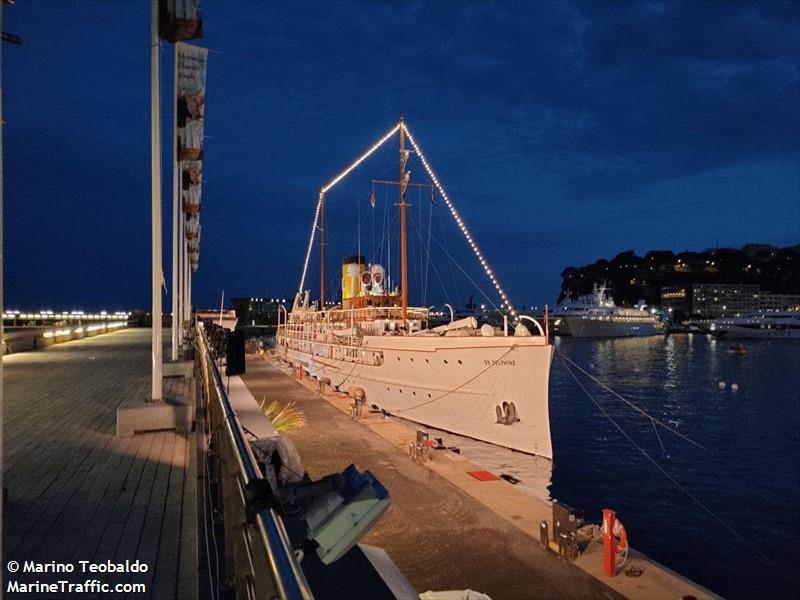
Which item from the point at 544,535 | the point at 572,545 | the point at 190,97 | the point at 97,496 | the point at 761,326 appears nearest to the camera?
the point at 97,496

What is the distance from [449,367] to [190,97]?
11756mm

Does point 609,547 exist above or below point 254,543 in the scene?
below

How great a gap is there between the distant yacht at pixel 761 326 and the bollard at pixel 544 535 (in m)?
138

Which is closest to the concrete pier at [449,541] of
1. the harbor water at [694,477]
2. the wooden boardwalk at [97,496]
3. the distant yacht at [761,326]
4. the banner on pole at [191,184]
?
the wooden boardwalk at [97,496]

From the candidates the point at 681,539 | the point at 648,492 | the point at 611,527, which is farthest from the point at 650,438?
the point at 611,527

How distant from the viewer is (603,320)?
425 feet

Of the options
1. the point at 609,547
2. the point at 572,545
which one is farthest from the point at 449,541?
the point at 609,547

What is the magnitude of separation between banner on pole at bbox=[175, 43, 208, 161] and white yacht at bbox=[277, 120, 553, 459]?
8629 mm

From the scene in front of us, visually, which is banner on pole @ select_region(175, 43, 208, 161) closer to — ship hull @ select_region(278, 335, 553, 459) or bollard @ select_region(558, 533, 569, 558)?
ship hull @ select_region(278, 335, 553, 459)

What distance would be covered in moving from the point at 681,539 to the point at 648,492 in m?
4.11

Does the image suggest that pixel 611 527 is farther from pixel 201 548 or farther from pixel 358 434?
pixel 358 434

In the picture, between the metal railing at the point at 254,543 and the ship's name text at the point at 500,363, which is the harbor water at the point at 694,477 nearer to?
the ship's name text at the point at 500,363

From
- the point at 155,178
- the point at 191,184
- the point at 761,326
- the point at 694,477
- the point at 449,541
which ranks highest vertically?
the point at 191,184

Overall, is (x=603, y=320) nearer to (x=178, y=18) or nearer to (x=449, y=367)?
(x=449, y=367)
